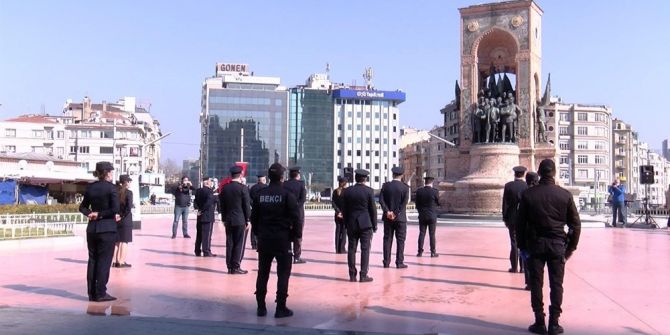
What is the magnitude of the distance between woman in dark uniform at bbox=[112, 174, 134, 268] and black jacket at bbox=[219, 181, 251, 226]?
5.11 feet

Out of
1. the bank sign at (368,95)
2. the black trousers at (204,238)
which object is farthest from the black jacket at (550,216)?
the bank sign at (368,95)

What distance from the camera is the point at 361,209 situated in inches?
401

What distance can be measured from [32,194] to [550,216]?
110ft

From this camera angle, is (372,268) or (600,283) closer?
(600,283)

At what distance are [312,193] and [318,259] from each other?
116684 millimetres

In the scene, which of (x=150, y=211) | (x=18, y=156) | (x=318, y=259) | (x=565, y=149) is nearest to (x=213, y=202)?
(x=318, y=259)

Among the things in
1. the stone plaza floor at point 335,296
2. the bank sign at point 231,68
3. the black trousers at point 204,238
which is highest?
the bank sign at point 231,68

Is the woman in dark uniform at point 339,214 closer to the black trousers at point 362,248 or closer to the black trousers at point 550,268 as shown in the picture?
the black trousers at point 362,248

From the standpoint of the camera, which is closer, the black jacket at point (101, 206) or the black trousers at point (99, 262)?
the black trousers at point (99, 262)

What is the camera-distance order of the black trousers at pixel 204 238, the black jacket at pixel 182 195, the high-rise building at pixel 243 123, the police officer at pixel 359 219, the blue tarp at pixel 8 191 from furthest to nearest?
the high-rise building at pixel 243 123 < the blue tarp at pixel 8 191 < the black jacket at pixel 182 195 < the black trousers at pixel 204 238 < the police officer at pixel 359 219

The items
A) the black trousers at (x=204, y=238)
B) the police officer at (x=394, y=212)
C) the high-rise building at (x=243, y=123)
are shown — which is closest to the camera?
the police officer at (x=394, y=212)

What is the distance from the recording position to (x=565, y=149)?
4326 inches

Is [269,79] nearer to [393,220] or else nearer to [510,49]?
[510,49]

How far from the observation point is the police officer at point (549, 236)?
6668 mm
